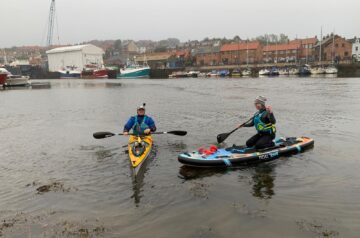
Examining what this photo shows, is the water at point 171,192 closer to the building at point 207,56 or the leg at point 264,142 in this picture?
the leg at point 264,142

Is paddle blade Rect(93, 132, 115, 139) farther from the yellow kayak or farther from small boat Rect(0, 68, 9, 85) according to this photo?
small boat Rect(0, 68, 9, 85)

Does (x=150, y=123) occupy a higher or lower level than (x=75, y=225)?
higher

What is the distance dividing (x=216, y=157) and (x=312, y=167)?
3.21 meters

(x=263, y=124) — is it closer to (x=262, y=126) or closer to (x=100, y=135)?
(x=262, y=126)

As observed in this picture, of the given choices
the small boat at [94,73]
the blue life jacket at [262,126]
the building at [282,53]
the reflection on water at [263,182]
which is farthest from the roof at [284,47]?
the reflection on water at [263,182]

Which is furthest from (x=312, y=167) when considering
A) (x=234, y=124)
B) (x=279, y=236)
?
(x=234, y=124)

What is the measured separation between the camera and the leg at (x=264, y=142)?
1226 centimetres

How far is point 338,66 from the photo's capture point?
86.1 meters

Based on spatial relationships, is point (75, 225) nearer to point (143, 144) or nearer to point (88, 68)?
point (143, 144)

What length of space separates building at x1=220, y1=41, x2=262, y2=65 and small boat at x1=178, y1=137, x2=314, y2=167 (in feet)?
369

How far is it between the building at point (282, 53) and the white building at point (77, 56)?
208 feet

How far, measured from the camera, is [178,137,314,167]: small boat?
11.3 metres

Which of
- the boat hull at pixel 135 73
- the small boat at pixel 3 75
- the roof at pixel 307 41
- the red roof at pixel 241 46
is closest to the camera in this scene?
the small boat at pixel 3 75

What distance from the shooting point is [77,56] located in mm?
137375
